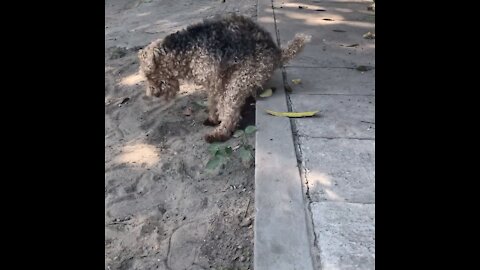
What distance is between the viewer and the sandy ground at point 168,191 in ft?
9.16

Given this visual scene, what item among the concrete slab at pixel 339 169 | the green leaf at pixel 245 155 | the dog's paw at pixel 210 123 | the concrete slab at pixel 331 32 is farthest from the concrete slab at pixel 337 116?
the concrete slab at pixel 331 32

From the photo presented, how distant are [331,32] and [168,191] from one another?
13.2 feet

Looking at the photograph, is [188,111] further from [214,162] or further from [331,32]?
[331,32]

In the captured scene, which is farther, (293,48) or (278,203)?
(293,48)

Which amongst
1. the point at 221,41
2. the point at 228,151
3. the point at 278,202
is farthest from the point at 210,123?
the point at 278,202

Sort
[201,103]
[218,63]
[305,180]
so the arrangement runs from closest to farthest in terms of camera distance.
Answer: [305,180]
[218,63]
[201,103]

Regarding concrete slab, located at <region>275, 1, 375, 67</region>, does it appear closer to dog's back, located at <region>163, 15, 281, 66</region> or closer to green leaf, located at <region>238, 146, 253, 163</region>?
dog's back, located at <region>163, 15, 281, 66</region>

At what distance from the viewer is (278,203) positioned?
2.83 meters

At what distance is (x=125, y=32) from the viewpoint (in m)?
7.30

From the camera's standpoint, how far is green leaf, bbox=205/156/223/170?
131 inches

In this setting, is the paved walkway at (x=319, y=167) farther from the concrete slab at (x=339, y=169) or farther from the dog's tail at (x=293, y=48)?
the dog's tail at (x=293, y=48)

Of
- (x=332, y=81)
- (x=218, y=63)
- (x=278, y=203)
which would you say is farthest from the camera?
(x=332, y=81)
